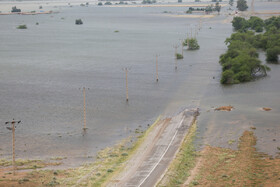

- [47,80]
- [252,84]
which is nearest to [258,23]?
[252,84]

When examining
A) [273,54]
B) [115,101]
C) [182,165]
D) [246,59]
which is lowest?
[115,101]

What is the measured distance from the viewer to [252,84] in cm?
7975

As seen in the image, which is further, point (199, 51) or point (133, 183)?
point (199, 51)

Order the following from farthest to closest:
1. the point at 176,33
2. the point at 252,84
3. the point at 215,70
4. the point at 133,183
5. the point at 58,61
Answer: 1. the point at 176,33
2. the point at 58,61
3. the point at 215,70
4. the point at 252,84
5. the point at 133,183

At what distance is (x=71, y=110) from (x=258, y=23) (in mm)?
122611

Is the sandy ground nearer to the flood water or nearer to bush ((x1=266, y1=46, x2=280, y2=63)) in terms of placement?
the flood water

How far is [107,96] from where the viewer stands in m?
71.1

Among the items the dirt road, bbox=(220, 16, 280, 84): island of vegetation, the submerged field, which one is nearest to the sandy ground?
the submerged field

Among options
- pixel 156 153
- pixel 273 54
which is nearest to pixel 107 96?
pixel 156 153

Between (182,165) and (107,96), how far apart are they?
105 feet

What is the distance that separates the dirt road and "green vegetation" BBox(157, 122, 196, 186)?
1.92ft

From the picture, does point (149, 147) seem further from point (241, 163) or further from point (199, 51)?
point (199, 51)

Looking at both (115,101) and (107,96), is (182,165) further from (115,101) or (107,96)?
(107,96)

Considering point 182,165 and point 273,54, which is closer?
point 182,165
